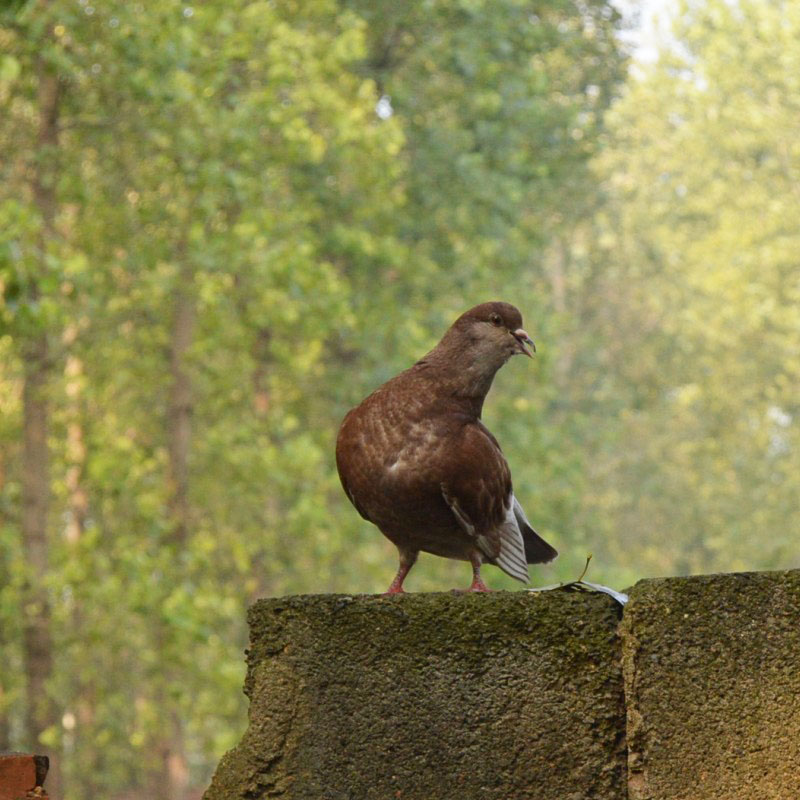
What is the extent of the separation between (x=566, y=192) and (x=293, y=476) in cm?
1455

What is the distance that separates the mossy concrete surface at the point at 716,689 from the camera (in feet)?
11.3

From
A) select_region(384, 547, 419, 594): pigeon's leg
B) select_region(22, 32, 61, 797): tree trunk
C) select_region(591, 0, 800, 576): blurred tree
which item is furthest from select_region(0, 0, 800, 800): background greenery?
select_region(591, 0, 800, 576): blurred tree

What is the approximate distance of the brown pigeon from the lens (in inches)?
171

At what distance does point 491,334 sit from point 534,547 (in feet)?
2.42

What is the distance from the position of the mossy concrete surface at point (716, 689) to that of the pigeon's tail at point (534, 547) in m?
1.32

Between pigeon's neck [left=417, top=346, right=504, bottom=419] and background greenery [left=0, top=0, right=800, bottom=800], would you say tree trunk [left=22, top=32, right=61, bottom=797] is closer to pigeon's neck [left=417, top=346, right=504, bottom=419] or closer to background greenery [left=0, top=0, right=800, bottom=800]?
background greenery [left=0, top=0, right=800, bottom=800]

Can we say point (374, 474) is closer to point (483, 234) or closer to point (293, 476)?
point (293, 476)

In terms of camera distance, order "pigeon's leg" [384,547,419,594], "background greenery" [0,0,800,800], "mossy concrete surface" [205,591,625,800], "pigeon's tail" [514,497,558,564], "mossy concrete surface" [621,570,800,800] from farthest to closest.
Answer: "background greenery" [0,0,800,800]
"pigeon's tail" [514,497,558,564]
"pigeon's leg" [384,547,419,594]
"mossy concrete surface" [205,591,625,800]
"mossy concrete surface" [621,570,800,800]

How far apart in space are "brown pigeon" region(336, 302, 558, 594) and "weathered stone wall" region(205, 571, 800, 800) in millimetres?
546

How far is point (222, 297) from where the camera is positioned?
61.3 feet

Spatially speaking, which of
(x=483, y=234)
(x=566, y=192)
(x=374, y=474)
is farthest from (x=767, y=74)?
(x=374, y=474)

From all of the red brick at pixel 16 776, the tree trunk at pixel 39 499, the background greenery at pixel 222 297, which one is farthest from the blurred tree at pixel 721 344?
the red brick at pixel 16 776

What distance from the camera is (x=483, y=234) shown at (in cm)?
2594

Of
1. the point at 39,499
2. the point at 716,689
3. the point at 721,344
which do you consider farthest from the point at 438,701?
the point at 721,344
